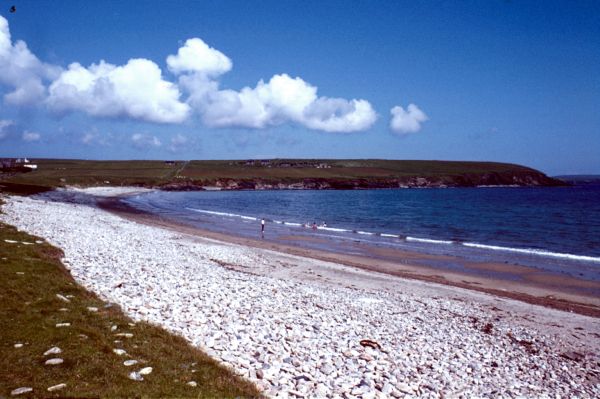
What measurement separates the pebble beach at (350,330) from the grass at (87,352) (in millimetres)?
1098

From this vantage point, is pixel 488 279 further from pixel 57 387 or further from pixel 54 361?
pixel 57 387

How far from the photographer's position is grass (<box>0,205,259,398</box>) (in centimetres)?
915

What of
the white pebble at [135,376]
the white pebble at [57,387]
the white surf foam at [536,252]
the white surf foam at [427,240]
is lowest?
the white surf foam at [427,240]

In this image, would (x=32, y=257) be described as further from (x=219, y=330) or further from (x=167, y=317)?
(x=219, y=330)

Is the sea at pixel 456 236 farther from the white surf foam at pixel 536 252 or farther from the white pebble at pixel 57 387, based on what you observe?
the white pebble at pixel 57 387

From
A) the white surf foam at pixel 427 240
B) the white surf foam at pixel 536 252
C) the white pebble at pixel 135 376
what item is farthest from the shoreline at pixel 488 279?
the white pebble at pixel 135 376

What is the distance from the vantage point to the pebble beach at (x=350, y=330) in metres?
12.4

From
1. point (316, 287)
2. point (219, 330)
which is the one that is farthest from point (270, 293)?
point (219, 330)

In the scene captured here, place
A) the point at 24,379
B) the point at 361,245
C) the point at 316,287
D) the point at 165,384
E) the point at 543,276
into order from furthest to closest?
the point at 361,245
the point at 543,276
the point at 316,287
the point at 165,384
the point at 24,379

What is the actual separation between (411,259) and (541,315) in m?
18.2

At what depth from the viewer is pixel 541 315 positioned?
77.4 feet

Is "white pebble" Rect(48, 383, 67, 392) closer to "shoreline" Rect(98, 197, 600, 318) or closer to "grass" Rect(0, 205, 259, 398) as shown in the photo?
"grass" Rect(0, 205, 259, 398)

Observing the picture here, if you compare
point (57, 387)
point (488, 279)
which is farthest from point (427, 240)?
point (57, 387)

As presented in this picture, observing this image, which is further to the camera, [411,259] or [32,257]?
[411,259]
